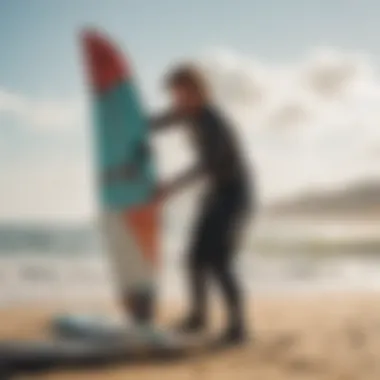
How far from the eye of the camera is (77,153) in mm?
1720

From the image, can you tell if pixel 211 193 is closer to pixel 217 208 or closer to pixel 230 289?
pixel 217 208

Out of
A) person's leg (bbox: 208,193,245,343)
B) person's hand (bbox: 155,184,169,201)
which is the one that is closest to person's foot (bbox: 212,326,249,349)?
person's leg (bbox: 208,193,245,343)

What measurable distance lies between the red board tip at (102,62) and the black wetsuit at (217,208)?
0.13m

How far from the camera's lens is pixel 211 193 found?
67.9 inches

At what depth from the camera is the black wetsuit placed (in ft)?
5.65

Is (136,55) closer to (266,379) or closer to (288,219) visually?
(288,219)

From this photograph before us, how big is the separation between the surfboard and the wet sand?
13 cm

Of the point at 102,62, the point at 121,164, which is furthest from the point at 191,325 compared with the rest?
the point at 102,62

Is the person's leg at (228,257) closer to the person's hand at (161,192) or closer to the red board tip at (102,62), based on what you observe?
the person's hand at (161,192)

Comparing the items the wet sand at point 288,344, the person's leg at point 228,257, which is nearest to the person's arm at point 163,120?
the person's leg at point 228,257

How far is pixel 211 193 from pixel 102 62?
1.25ft

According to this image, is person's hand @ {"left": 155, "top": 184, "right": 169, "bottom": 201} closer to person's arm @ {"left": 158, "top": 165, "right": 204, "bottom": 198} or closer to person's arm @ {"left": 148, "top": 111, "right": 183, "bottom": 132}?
person's arm @ {"left": 158, "top": 165, "right": 204, "bottom": 198}

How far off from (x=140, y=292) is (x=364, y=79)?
74cm

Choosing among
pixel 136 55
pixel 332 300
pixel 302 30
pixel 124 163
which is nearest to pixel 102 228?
pixel 124 163
